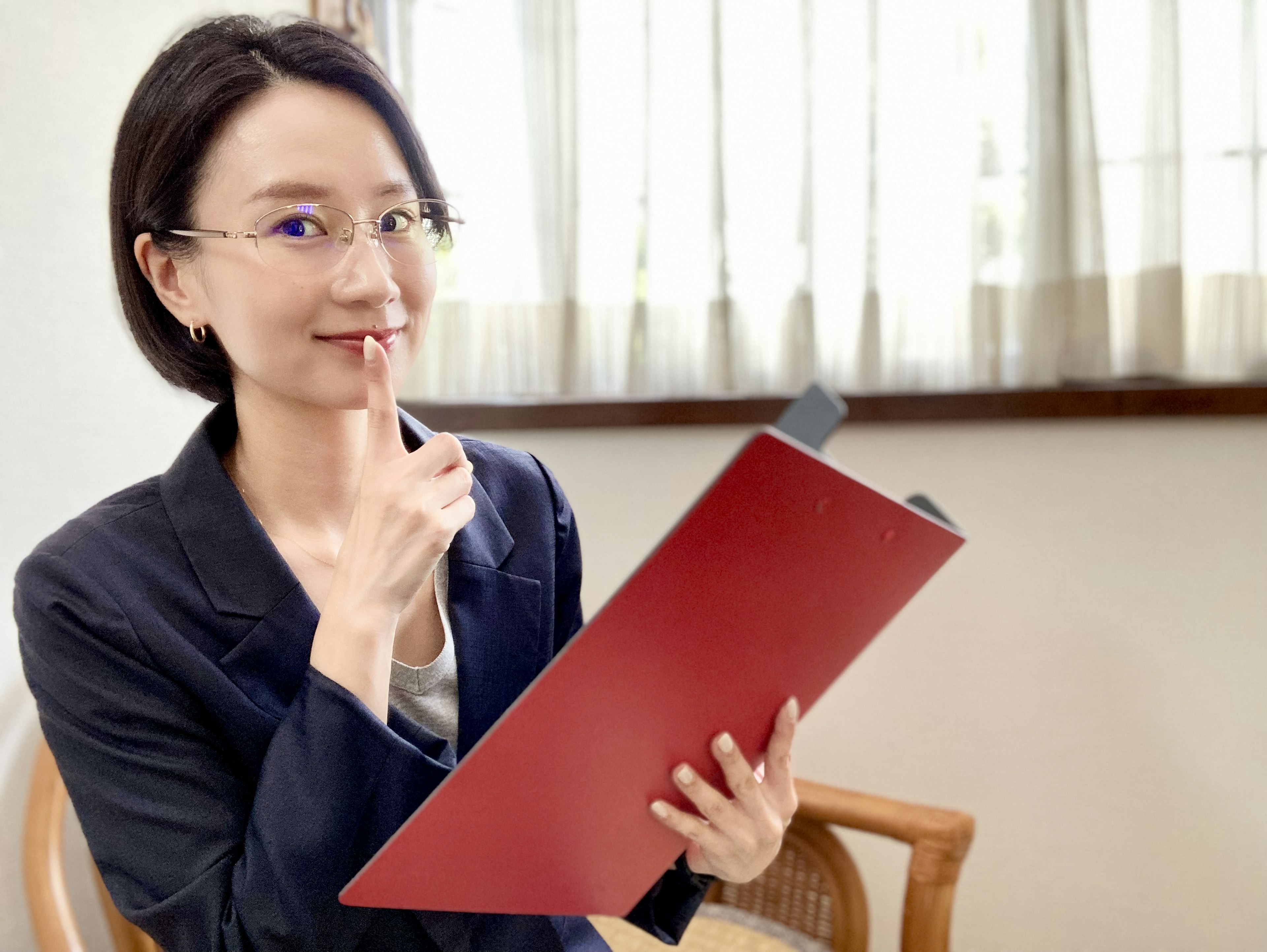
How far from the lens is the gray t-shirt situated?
3.03ft

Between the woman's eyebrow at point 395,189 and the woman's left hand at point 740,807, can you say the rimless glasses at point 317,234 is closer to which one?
the woman's eyebrow at point 395,189

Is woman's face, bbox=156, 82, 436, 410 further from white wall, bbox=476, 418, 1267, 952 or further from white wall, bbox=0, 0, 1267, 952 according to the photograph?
white wall, bbox=476, 418, 1267, 952

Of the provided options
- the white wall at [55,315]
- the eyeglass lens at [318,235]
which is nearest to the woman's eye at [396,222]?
the eyeglass lens at [318,235]

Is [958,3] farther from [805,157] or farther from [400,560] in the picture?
[400,560]

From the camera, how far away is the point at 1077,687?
63.8 inches

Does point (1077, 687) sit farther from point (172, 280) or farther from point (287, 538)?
point (172, 280)

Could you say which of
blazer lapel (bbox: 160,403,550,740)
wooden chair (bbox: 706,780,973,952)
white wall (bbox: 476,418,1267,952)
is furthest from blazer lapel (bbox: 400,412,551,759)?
white wall (bbox: 476,418,1267,952)

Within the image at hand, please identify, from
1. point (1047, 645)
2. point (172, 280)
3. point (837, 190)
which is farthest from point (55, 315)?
→ point (1047, 645)

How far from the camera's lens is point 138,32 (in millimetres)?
1399

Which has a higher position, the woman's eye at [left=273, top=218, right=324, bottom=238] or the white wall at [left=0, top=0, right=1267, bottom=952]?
the woman's eye at [left=273, top=218, right=324, bottom=238]

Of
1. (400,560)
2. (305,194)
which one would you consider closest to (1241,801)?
(400,560)

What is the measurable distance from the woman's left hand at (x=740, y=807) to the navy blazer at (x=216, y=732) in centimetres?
21

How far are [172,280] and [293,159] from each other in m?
0.18

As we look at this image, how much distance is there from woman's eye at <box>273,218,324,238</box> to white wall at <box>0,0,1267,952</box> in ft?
2.06
